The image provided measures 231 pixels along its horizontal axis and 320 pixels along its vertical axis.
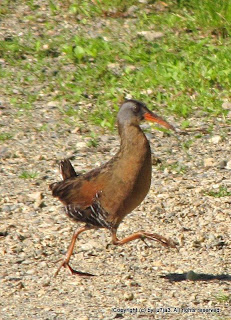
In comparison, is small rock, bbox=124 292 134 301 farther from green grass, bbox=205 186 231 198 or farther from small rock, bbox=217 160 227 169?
small rock, bbox=217 160 227 169

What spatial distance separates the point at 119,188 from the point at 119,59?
3.98 meters

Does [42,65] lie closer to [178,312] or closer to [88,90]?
[88,90]

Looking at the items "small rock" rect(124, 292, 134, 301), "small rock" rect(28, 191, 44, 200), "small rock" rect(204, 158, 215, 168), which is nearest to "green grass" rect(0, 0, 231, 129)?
"small rock" rect(204, 158, 215, 168)

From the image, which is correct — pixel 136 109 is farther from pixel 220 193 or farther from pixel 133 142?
pixel 220 193

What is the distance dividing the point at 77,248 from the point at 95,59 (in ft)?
12.3

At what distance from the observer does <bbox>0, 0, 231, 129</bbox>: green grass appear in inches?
351

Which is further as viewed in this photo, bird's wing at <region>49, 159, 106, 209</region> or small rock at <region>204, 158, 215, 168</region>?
small rock at <region>204, 158, 215, 168</region>

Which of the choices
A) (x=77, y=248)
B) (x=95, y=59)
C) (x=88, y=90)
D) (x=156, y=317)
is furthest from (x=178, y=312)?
(x=95, y=59)

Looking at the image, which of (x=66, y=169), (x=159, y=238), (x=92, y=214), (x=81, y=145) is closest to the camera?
(x=159, y=238)

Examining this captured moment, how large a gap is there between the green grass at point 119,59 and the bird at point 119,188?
2.28m

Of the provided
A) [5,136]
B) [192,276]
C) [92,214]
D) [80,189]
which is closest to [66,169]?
[80,189]

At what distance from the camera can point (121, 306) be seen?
5.48 m

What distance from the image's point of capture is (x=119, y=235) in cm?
664

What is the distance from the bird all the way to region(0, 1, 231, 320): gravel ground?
0.25m
